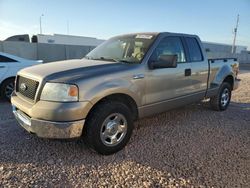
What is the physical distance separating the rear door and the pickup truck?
0.02 m

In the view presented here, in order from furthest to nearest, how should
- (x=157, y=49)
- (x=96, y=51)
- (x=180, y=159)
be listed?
(x=96, y=51)
(x=157, y=49)
(x=180, y=159)

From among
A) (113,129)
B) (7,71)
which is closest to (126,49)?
(113,129)

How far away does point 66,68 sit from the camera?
11.6 feet

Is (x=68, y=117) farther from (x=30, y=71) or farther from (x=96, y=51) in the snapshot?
(x=96, y=51)

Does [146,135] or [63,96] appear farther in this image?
[146,135]

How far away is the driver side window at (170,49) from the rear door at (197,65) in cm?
22

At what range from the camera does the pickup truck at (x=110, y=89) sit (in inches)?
123

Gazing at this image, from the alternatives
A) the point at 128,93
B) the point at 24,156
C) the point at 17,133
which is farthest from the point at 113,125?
the point at 17,133

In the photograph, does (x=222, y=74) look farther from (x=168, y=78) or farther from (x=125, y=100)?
(x=125, y=100)

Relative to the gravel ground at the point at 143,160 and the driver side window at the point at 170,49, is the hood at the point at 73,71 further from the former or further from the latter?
the gravel ground at the point at 143,160

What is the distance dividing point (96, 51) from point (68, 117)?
6.89 ft

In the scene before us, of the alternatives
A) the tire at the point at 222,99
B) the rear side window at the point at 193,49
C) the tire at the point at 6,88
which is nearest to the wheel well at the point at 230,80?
the tire at the point at 222,99

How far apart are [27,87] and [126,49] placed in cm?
178

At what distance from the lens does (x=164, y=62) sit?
3.95 m
